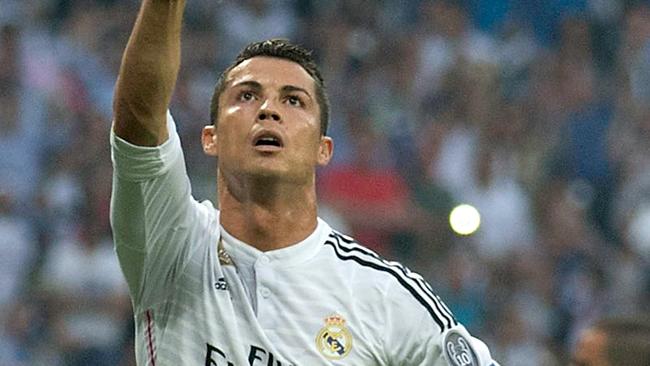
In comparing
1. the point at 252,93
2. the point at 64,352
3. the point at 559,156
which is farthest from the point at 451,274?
the point at 252,93

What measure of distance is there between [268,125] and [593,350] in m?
1.03

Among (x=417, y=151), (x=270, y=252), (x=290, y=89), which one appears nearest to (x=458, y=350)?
(x=270, y=252)

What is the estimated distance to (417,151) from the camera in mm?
9977

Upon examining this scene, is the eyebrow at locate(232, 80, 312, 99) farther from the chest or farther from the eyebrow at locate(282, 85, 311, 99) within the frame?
the chest

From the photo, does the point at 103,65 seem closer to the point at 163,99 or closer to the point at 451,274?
the point at 451,274

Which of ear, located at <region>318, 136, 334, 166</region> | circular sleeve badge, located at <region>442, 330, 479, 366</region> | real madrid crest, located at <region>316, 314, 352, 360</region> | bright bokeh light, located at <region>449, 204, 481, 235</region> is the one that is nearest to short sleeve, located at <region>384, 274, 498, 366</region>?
circular sleeve badge, located at <region>442, 330, 479, 366</region>

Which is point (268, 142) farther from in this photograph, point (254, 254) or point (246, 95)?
point (254, 254)

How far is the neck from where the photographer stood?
→ 428 centimetres

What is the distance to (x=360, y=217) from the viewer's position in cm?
929

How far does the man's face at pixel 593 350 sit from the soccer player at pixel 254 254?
24 centimetres

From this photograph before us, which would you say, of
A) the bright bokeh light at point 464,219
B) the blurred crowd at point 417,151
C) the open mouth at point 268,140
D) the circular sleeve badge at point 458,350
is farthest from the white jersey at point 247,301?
the bright bokeh light at point 464,219

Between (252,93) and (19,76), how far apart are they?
536 cm

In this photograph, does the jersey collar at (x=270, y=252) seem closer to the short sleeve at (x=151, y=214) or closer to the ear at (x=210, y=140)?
the short sleeve at (x=151, y=214)

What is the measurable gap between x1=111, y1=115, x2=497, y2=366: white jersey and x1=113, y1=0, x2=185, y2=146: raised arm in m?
0.12
